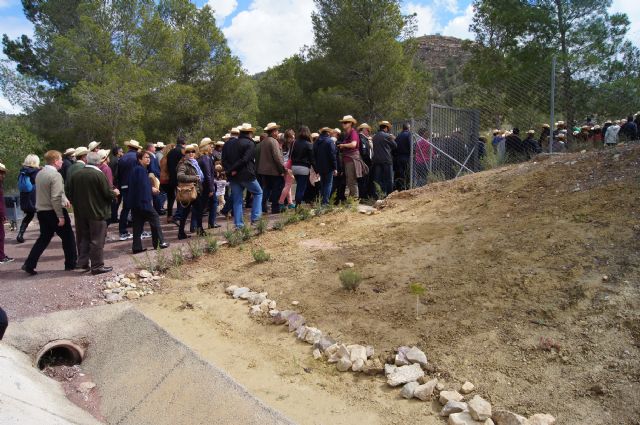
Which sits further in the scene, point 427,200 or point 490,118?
point 490,118

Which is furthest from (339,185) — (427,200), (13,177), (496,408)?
(13,177)

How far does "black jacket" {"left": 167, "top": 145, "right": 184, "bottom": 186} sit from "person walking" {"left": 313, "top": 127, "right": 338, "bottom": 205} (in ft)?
8.31

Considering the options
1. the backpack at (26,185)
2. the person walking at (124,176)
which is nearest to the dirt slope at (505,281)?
the person walking at (124,176)

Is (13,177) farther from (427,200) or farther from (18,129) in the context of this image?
(427,200)

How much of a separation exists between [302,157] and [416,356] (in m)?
6.34

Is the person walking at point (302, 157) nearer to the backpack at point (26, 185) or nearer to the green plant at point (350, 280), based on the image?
the green plant at point (350, 280)

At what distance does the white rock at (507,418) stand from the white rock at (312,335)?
6.04 feet

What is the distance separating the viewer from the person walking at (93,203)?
6.70 metres

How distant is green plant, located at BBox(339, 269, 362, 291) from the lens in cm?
541

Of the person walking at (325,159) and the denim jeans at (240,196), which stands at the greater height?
the person walking at (325,159)

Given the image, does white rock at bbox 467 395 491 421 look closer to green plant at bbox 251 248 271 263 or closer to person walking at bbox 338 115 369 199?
green plant at bbox 251 248 271 263

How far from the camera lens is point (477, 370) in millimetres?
3842

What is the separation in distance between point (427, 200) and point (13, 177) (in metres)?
16.3

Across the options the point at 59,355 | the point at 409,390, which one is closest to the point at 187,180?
the point at 59,355
